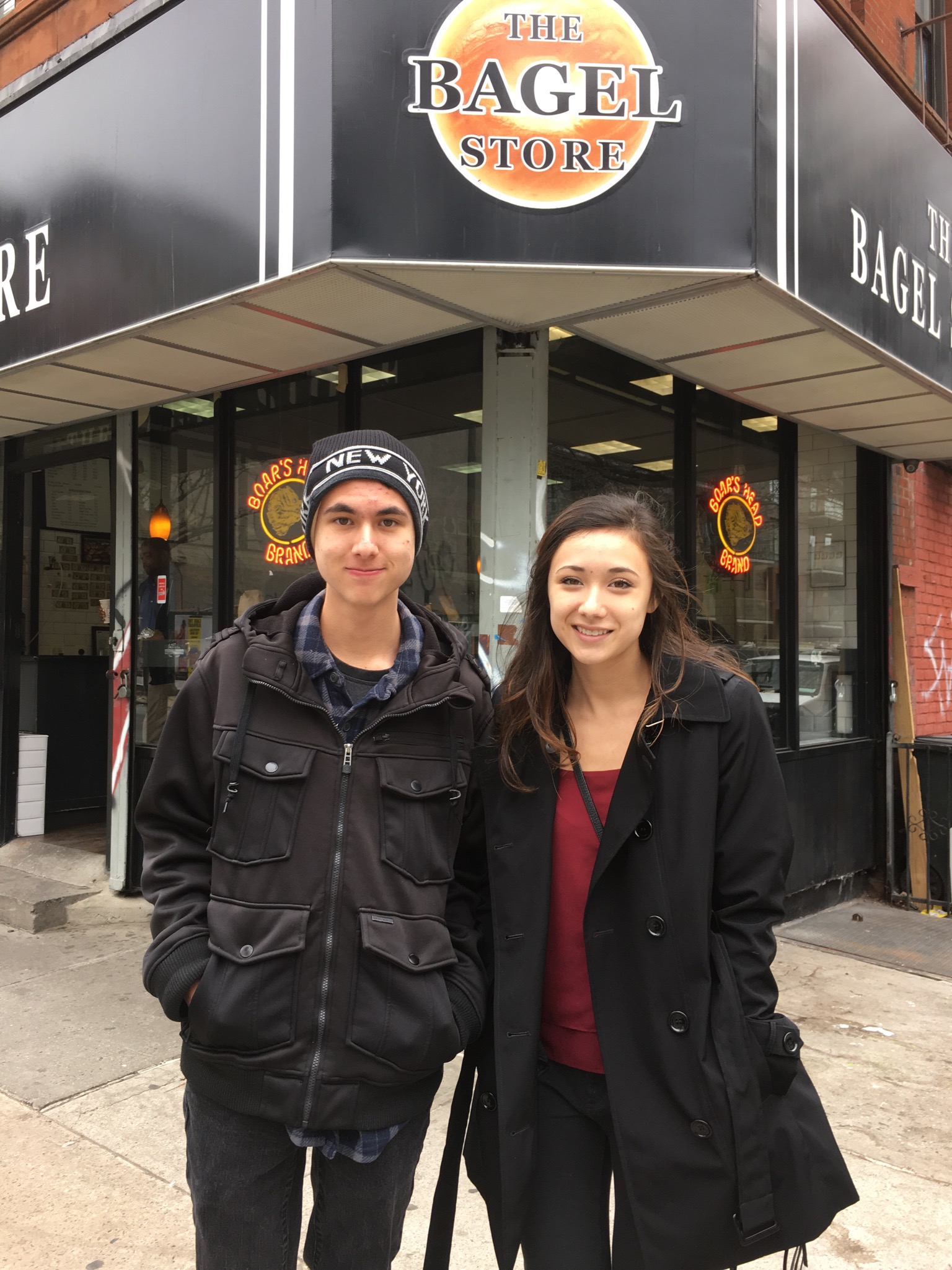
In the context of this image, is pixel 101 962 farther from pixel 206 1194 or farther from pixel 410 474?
pixel 410 474

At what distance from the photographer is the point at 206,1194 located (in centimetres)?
185

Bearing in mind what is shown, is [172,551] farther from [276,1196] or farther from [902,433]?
[276,1196]

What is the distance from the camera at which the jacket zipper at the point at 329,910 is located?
176cm

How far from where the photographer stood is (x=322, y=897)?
5.90ft

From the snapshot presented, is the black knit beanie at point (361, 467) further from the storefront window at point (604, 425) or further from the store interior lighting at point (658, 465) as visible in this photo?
the store interior lighting at point (658, 465)

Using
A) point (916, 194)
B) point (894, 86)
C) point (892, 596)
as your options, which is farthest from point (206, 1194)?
point (892, 596)

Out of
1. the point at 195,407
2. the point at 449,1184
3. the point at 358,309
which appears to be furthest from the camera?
the point at 195,407

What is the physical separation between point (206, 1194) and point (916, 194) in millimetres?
5580

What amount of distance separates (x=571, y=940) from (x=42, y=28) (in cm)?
724

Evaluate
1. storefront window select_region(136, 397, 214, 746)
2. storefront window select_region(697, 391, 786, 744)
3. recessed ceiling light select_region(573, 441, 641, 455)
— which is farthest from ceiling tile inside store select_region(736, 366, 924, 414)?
storefront window select_region(136, 397, 214, 746)

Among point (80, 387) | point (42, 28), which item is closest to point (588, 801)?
point (80, 387)

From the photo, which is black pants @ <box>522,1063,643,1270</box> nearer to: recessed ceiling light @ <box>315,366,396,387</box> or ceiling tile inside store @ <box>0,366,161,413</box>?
recessed ceiling light @ <box>315,366,396,387</box>

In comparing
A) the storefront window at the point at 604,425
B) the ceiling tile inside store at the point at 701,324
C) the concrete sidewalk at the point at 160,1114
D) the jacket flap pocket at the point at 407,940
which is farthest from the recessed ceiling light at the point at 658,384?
the jacket flap pocket at the point at 407,940

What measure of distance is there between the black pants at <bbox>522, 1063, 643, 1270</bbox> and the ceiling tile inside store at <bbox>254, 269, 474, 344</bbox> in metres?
2.98
